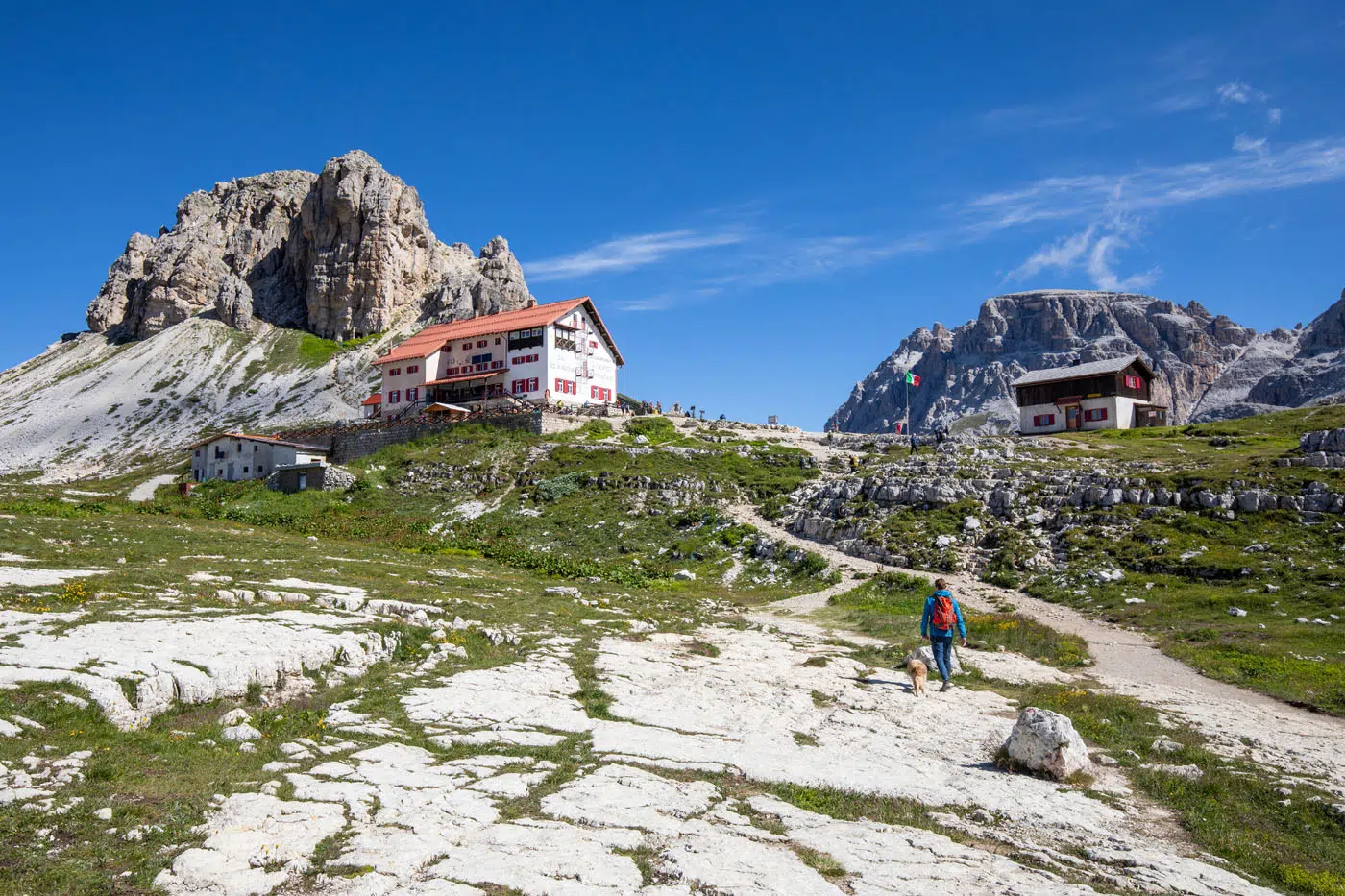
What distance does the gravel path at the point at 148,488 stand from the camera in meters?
75.1

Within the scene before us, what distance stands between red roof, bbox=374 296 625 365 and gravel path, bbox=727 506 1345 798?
61.1m

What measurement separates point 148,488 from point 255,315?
108 m

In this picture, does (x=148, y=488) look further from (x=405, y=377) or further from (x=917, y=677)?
(x=917, y=677)

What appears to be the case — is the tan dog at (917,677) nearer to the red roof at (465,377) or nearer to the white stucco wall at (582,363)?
the white stucco wall at (582,363)

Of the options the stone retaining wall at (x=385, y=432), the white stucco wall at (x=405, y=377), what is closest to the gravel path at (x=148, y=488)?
the stone retaining wall at (x=385, y=432)

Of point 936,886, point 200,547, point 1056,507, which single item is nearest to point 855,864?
point 936,886

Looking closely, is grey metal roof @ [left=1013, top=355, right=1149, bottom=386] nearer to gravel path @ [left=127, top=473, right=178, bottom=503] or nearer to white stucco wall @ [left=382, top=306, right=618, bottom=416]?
white stucco wall @ [left=382, top=306, right=618, bottom=416]

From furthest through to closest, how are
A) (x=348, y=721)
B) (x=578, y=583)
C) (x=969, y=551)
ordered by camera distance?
(x=969, y=551) < (x=578, y=583) < (x=348, y=721)

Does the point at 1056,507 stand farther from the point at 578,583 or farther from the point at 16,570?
the point at 16,570

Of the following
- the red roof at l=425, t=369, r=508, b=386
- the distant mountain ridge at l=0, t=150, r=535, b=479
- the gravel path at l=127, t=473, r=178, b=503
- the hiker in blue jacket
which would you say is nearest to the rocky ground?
the hiker in blue jacket

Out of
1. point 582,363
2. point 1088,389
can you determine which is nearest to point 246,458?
point 582,363

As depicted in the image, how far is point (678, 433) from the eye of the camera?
76.8 m

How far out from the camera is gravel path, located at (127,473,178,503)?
75106mm

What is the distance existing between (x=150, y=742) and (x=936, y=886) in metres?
11.8
